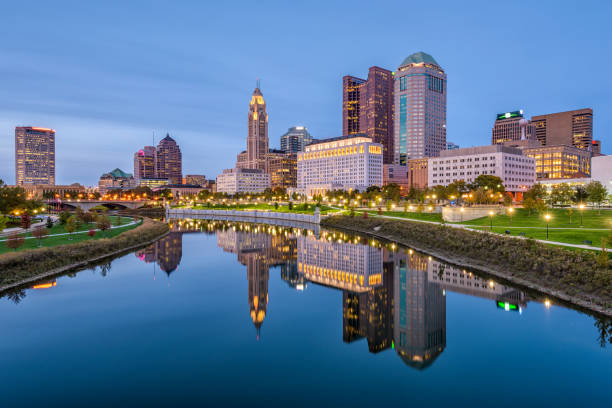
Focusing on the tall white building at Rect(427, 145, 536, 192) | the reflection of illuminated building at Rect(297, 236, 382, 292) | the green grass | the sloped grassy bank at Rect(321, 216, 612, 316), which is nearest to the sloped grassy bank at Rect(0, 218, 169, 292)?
the reflection of illuminated building at Rect(297, 236, 382, 292)

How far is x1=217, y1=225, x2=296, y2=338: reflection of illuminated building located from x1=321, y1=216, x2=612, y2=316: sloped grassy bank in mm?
19841

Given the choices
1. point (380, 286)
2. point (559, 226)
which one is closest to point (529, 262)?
point (380, 286)

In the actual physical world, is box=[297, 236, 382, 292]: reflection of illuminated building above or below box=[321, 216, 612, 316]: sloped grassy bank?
below

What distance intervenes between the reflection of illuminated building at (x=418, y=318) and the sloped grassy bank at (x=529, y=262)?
6.62 m

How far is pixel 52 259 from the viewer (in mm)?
35812

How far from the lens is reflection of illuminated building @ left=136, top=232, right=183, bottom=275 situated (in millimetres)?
43125

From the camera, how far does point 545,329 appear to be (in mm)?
21312

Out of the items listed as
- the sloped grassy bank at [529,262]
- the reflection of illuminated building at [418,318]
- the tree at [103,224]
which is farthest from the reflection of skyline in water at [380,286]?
the tree at [103,224]

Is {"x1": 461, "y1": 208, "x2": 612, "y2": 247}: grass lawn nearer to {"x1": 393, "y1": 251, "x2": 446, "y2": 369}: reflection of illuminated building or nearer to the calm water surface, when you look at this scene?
the calm water surface

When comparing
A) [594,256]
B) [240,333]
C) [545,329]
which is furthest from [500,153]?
[240,333]

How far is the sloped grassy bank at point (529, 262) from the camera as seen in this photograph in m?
24.4

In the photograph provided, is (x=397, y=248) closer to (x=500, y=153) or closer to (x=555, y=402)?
(x=555, y=402)

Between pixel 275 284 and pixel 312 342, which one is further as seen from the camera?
pixel 275 284

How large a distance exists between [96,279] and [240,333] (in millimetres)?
20550
